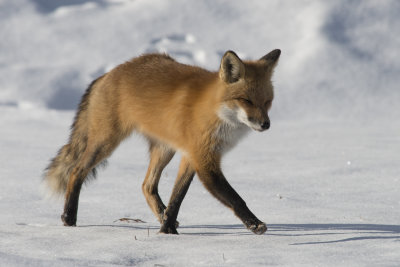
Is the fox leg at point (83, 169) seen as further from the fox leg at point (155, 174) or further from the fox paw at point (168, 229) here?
the fox paw at point (168, 229)

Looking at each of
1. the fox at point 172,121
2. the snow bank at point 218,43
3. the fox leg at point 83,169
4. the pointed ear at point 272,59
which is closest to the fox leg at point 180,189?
the fox at point 172,121

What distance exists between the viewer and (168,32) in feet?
44.2

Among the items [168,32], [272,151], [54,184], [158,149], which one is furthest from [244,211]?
[168,32]

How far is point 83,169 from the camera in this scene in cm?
497

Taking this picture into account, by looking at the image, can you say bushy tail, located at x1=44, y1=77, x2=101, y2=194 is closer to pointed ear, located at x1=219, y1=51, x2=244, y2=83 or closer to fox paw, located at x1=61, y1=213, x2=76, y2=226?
fox paw, located at x1=61, y1=213, x2=76, y2=226

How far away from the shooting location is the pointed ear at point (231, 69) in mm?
4219

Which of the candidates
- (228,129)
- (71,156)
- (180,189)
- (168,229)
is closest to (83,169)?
(71,156)

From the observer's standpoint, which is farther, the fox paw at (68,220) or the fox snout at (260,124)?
the fox paw at (68,220)

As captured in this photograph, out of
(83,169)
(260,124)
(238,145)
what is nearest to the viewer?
(260,124)

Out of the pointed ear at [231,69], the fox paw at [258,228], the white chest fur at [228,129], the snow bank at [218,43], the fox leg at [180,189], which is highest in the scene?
the pointed ear at [231,69]

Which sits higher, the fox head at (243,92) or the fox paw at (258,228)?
the fox head at (243,92)

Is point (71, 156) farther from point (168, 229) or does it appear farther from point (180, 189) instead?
point (168, 229)

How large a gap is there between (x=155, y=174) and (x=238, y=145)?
3.68 m

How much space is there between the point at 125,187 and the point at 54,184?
0.98 meters
